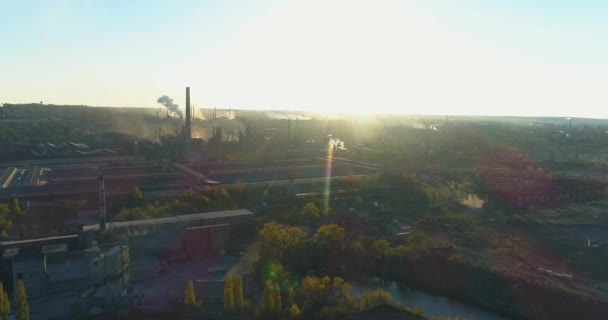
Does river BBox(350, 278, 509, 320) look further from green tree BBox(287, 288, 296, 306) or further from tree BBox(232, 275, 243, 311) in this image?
tree BBox(232, 275, 243, 311)

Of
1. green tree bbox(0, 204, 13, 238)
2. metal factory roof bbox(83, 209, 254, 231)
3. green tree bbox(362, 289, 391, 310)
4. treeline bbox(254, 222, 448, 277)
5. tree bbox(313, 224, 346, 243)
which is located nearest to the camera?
green tree bbox(362, 289, 391, 310)

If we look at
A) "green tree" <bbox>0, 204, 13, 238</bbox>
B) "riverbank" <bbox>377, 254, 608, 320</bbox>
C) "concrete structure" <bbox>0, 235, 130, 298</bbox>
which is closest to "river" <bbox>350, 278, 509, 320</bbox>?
"riverbank" <bbox>377, 254, 608, 320</bbox>

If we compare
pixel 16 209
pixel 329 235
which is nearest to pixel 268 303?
pixel 329 235

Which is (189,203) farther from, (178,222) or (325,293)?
(325,293)

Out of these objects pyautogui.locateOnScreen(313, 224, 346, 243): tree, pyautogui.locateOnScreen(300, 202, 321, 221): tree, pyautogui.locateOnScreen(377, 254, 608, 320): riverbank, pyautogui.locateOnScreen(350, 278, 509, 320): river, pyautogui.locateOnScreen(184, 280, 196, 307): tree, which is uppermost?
pyautogui.locateOnScreen(313, 224, 346, 243): tree

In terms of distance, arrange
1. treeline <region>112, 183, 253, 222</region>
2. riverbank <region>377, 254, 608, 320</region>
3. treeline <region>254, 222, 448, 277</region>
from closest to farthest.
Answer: riverbank <region>377, 254, 608, 320</region>
treeline <region>254, 222, 448, 277</region>
treeline <region>112, 183, 253, 222</region>

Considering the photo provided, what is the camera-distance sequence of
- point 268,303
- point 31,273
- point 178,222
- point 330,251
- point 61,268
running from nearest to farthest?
point 268,303 < point 31,273 < point 61,268 < point 330,251 < point 178,222
